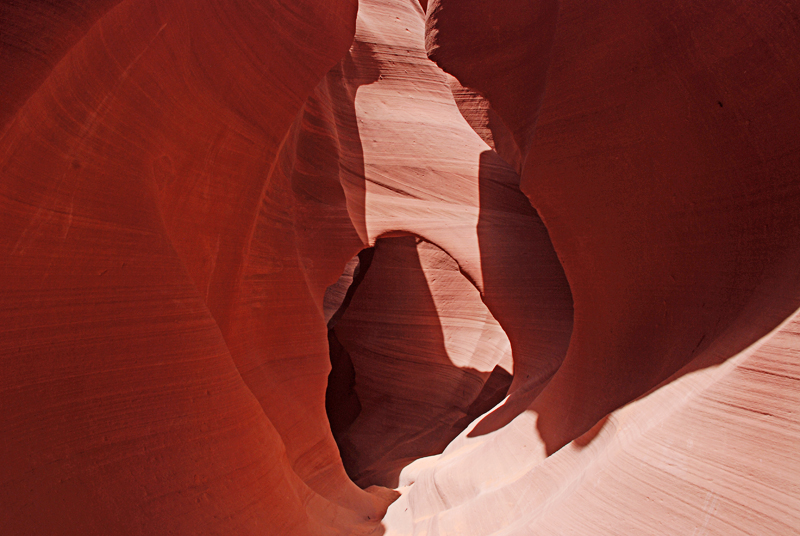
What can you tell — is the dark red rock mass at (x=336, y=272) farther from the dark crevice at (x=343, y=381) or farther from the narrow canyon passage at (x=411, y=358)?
the dark crevice at (x=343, y=381)

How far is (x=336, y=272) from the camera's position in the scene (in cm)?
515

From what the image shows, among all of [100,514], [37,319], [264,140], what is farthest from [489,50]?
[100,514]

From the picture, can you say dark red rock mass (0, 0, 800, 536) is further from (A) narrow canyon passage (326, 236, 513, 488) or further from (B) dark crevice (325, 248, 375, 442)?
(B) dark crevice (325, 248, 375, 442)

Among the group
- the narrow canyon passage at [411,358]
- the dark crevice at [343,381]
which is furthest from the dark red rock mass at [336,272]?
the dark crevice at [343,381]

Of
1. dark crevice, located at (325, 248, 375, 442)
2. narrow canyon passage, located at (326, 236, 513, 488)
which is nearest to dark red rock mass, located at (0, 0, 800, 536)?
narrow canyon passage, located at (326, 236, 513, 488)

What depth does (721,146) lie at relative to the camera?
2598mm

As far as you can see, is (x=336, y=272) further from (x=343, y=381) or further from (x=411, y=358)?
(x=343, y=381)

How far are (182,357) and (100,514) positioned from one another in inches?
26.1

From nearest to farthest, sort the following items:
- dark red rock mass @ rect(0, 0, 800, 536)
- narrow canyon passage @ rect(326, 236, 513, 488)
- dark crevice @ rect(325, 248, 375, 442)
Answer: dark red rock mass @ rect(0, 0, 800, 536), narrow canyon passage @ rect(326, 236, 513, 488), dark crevice @ rect(325, 248, 375, 442)

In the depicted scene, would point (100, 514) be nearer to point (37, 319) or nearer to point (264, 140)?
point (37, 319)

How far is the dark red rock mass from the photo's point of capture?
1.72 m

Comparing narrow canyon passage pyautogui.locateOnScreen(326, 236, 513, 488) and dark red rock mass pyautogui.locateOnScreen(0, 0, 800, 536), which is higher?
dark red rock mass pyautogui.locateOnScreen(0, 0, 800, 536)

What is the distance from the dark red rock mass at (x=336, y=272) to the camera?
172 cm

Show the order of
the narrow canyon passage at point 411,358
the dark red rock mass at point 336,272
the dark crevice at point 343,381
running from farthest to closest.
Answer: the dark crevice at point 343,381 → the narrow canyon passage at point 411,358 → the dark red rock mass at point 336,272
